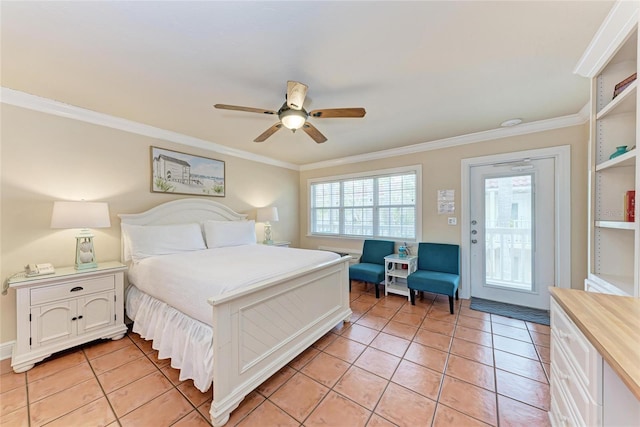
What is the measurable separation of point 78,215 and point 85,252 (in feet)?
1.41

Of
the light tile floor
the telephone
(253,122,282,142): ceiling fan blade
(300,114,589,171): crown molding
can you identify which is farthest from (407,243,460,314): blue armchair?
the telephone

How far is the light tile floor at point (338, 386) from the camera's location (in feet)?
4.87

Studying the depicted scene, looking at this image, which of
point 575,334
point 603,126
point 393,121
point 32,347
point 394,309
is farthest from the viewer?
point 394,309

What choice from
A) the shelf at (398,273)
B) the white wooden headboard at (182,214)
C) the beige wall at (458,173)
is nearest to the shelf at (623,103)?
the beige wall at (458,173)

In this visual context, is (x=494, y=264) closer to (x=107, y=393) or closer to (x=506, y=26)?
(x=506, y=26)

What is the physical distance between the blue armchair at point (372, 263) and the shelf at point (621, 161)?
8.11 ft

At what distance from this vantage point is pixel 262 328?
1.73m

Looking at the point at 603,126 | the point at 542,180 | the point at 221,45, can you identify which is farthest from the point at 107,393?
the point at 542,180

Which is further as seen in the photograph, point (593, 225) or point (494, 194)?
point (494, 194)

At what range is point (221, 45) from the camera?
154cm

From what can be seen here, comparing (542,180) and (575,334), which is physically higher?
(542,180)

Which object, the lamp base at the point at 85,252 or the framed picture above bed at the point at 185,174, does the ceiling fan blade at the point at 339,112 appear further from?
the lamp base at the point at 85,252

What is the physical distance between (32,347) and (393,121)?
159 inches

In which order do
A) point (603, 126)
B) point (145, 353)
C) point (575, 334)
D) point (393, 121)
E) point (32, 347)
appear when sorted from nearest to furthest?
point (575, 334), point (603, 126), point (32, 347), point (145, 353), point (393, 121)
